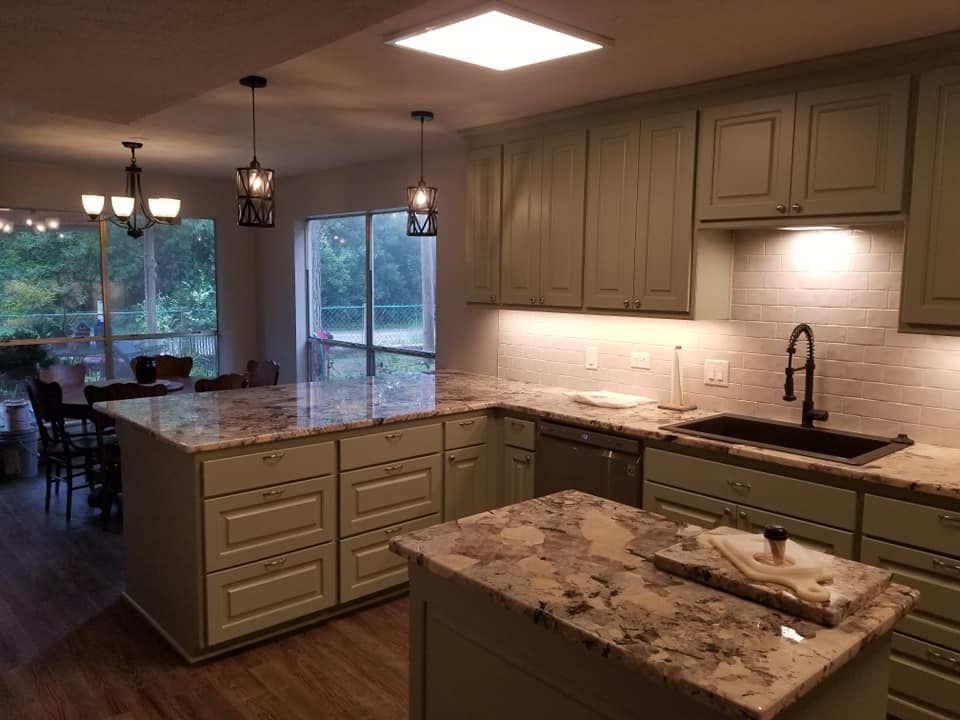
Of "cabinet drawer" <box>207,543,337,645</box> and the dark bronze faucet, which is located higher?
the dark bronze faucet

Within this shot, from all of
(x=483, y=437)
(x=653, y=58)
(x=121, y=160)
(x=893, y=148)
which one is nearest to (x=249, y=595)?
(x=483, y=437)

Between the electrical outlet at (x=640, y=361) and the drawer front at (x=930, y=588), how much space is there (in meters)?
1.63

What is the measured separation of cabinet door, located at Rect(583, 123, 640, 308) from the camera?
3678 millimetres

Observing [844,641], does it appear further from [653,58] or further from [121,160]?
[121,160]

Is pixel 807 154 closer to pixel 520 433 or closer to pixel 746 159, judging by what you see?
pixel 746 159

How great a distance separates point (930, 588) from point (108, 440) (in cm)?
467

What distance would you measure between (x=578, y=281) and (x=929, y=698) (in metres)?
2.38

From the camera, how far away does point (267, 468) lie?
3.07 m

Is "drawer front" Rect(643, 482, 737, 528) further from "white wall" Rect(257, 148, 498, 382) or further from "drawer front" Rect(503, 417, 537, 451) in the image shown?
"white wall" Rect(257, 148, 498, 382)

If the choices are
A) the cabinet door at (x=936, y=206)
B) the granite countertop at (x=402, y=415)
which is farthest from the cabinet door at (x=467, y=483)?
the cabinet door at (x=936, y=206)

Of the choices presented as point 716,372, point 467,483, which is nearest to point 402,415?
point 467,483

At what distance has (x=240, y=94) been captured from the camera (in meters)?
Result: 3.54

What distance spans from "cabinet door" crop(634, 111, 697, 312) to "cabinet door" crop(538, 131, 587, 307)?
1.24 feet

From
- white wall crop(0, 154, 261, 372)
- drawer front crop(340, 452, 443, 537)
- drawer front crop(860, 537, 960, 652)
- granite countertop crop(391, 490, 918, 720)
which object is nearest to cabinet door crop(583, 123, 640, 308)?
drawer front crop(340, 452, 443, 537)
